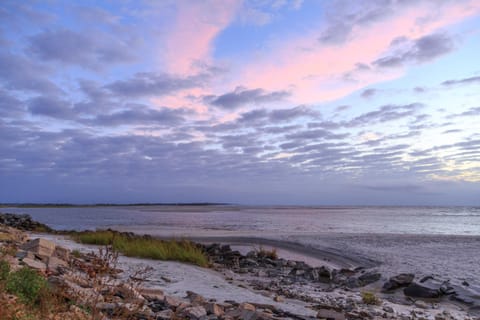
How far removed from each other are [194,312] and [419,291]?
8.74 m

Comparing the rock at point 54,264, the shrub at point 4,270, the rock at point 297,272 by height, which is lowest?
the rock at point 297,272

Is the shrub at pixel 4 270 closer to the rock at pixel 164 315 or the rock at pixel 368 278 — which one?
the rock at pixel 164 315

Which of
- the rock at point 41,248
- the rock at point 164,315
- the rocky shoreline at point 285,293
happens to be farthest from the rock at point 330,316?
the rock at point 41,248

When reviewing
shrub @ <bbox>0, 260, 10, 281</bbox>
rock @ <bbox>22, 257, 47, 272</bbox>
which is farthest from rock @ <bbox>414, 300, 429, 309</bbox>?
shrub @ <bbox>0, 260, 10, 281</bbox>

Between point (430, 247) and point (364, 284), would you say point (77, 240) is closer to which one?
point (364, 284)

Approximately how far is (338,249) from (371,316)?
13902 mm

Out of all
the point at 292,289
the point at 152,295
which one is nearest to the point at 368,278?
the point at 292,289

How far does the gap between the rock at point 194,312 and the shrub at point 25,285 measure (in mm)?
2373

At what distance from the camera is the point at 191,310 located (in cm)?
711

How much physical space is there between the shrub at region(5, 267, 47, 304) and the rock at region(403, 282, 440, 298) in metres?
10.8

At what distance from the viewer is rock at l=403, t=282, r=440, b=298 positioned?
1253 cm

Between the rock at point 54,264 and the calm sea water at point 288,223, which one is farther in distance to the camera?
the calm sea water at point 288,223

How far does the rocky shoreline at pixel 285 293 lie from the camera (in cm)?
726

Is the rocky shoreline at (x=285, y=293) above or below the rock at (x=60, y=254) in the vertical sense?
below
